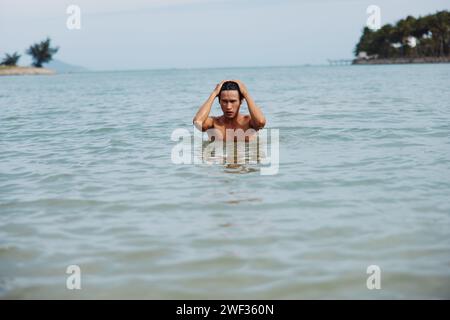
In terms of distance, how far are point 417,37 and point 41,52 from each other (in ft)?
277

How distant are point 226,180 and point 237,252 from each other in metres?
2.20

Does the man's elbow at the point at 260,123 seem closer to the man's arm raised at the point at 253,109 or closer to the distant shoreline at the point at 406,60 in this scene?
the man's arm raised at the point at 253,109

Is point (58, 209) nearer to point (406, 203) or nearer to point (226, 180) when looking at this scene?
point (226, 180)

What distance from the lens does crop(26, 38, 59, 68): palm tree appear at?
129625 millimetres

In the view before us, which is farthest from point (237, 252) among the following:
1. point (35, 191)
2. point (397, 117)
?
point (397, 117)

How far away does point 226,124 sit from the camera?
8.81 metres

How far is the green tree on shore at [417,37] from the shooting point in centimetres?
10044

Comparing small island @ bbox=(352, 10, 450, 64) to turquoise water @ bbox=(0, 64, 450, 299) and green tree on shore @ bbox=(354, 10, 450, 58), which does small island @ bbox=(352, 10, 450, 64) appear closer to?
green tree on shore @ bbox=(354, 10, 450, 58)

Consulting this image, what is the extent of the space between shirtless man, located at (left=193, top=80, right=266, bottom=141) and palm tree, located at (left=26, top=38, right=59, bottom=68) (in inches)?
5147

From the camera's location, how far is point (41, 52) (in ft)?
427

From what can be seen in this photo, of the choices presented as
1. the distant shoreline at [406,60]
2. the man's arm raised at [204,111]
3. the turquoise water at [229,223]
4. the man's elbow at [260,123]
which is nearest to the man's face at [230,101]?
the man's arm raised at [204,111]

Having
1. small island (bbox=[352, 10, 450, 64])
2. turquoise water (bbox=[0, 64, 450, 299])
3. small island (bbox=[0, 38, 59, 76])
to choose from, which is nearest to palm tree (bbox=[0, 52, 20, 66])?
small island (bbox=[0, 38, 59, 76])

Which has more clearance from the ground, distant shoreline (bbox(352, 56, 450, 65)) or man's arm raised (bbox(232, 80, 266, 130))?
distant shoreline (bbox(352, 56, 450, 65))

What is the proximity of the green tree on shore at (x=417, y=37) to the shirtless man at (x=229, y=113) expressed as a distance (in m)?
101
